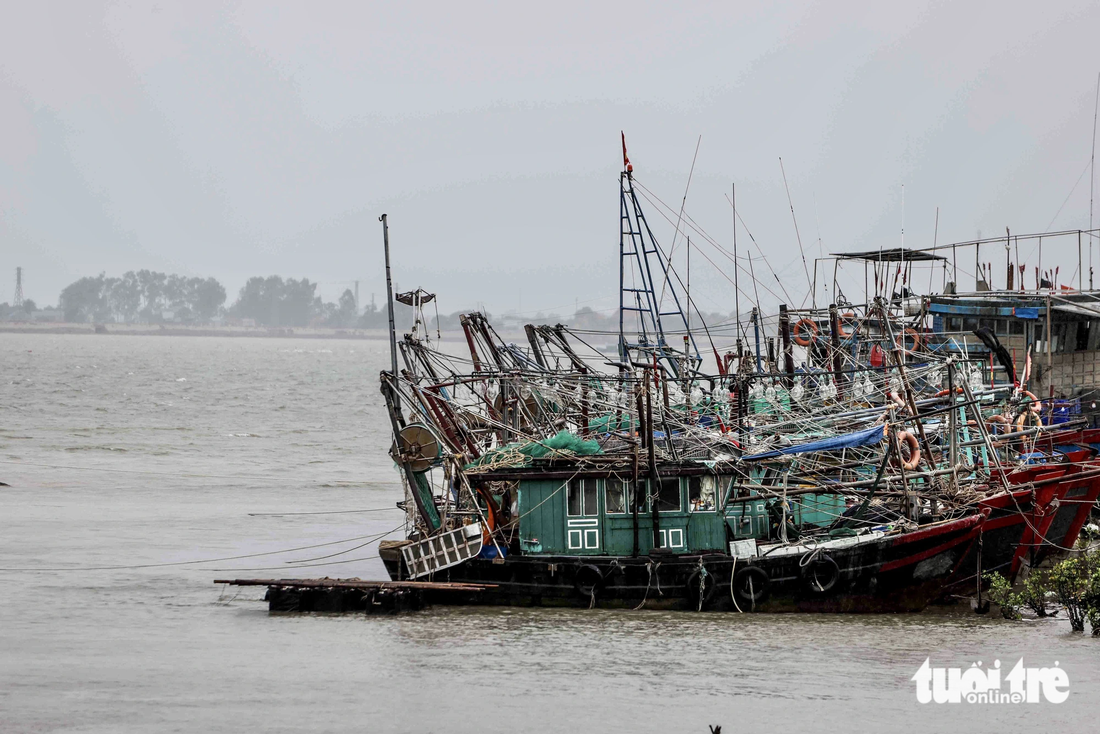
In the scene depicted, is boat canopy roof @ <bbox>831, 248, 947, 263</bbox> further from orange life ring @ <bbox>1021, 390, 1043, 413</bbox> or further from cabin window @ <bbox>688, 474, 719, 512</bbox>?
cabin window @ <bbox>688, 474, 719, 512</bbox>

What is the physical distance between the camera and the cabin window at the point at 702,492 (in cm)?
2400

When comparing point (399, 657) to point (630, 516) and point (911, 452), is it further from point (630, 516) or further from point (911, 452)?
point (911, 452)

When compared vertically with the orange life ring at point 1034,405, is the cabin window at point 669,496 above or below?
below

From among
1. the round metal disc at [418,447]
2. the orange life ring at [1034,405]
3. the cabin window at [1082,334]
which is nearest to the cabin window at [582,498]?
the round metal disc at [418,447]

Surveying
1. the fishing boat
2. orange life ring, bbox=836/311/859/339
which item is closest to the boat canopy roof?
orange life ring, bbox=836/311/859/339

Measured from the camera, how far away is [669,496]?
2411cm

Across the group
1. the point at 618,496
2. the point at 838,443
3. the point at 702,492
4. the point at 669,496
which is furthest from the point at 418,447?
the point at 838,443

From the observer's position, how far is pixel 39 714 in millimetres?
17984

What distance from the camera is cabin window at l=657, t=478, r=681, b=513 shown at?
78.8 feet

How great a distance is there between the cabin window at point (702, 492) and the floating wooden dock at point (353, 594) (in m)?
4.48

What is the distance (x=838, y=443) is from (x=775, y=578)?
296cm

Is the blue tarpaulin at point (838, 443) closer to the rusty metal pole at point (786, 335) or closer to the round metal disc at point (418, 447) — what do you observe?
the round metal disc at point (418, 447)

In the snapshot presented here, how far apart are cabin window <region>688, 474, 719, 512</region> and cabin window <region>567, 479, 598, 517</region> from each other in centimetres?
191

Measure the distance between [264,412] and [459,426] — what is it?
66551mm
